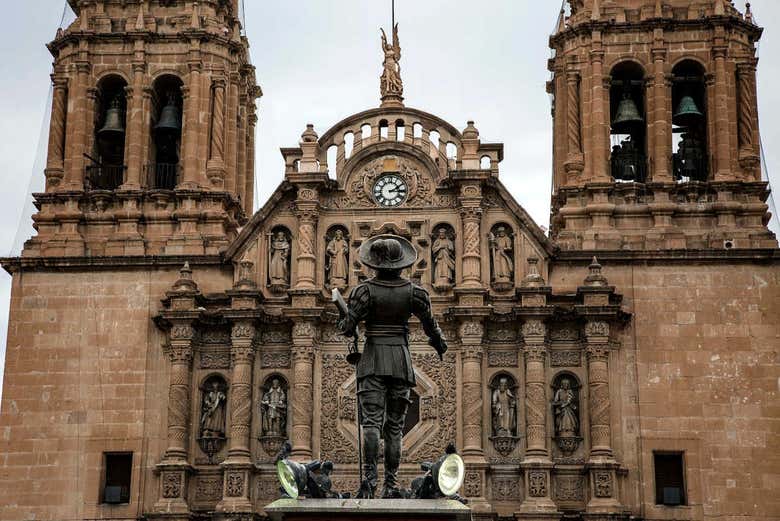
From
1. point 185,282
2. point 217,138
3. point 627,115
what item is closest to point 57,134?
point 217,138

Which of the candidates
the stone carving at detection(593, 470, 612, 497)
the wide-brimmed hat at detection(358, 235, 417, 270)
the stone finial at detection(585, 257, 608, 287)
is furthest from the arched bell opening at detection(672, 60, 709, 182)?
the wide-brimmed hat at detection(358, 235, 417, 270)

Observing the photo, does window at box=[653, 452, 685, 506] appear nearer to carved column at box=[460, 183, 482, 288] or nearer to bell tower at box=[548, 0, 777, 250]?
bell tower at box=[548, 0, 777, 250]

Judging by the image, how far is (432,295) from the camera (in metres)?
31.2

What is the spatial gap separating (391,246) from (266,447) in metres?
16.3

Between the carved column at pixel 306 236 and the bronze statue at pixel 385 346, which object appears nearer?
the bronze statue at pixel 385 346

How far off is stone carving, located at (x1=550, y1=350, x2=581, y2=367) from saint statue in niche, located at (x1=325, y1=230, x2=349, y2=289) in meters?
4.60

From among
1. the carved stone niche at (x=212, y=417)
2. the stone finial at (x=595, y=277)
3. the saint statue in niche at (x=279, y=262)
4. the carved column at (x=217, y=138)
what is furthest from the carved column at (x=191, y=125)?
the stone finial at (x=595, y=277)

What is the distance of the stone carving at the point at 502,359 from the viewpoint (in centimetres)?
3080

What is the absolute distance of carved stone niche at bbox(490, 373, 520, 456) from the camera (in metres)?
30.1

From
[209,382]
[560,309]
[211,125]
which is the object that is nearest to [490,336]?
[560,309]

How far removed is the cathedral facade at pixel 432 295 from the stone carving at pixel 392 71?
0.07 metres

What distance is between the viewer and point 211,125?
33562 millimetres

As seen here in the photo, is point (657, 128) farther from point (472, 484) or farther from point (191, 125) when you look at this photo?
point (191, 125)

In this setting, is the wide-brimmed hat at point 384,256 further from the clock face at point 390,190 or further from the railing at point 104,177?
the railing at point 104,177
